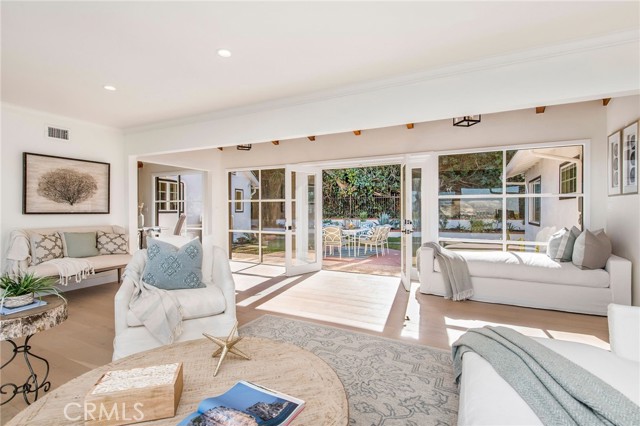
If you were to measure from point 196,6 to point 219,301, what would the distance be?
2226 millimetres

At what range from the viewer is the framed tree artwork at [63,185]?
415 centimetres

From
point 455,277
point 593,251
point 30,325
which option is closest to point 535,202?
point 593,251

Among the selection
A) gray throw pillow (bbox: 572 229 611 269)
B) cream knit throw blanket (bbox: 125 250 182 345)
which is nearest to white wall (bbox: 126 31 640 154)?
gray throw pillow (bbox: 572 229 611 269)

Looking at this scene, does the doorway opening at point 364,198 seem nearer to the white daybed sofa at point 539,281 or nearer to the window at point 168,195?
the window at point 168,195

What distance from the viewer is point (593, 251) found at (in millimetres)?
3520

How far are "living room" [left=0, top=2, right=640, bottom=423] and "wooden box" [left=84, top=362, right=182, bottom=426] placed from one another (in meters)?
2.21

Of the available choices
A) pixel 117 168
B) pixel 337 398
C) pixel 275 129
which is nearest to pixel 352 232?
pixel 275 129

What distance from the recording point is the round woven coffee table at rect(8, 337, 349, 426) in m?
1.14

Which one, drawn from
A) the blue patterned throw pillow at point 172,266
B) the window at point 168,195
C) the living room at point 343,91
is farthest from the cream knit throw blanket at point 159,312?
the window at point 168,195

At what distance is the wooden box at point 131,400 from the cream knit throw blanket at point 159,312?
1.18m

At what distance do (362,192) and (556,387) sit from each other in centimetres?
1052

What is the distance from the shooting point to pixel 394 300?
13.6 feet

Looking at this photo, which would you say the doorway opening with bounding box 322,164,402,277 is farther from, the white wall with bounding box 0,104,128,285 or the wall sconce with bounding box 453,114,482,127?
the white wall with bounding box 0,104,128,285

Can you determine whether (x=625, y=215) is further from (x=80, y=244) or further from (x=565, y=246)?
(x=80, y=244)
